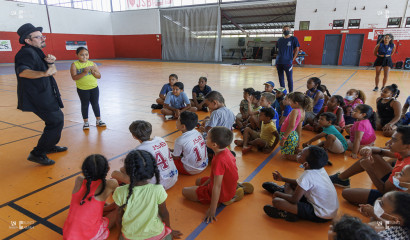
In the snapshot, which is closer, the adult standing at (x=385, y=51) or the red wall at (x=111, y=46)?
the adult standing at (x=385, y=51)

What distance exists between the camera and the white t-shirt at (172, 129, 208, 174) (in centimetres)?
282

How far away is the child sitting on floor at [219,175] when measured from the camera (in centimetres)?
212

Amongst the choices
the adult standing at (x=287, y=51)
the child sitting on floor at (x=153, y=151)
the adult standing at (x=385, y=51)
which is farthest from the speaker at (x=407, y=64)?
the child sitting on floor at (x=153, y=151)

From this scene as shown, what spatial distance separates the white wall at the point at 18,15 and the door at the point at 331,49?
70.5 ft

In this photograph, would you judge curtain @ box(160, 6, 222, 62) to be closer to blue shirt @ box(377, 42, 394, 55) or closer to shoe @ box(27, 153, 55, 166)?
blue shirt @ box(377, 42, 394, 55)

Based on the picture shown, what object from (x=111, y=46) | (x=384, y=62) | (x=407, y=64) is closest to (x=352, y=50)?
(x=407, y=64)

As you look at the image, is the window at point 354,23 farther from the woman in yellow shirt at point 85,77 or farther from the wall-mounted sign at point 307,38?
the woman in yellow shirt at point 85,77

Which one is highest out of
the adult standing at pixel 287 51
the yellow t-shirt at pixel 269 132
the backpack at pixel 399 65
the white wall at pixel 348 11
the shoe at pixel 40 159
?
the white wall at pixel 348 11

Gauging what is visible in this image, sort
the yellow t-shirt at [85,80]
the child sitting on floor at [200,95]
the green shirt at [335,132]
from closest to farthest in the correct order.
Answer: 1. the green shirt at [335,132]
2. the yellow t-shirt at [85,80]
3. the child sitting on floor at [200,95]

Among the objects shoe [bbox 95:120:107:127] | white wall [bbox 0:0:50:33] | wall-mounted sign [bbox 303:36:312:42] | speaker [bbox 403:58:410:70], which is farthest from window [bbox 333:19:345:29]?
white wall [bbox 0:0:50:33]

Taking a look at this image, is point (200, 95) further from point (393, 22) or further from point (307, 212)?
point (393, 22)

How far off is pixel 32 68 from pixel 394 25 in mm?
18473

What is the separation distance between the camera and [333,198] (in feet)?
6.70

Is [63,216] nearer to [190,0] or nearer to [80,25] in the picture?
[190,0]
